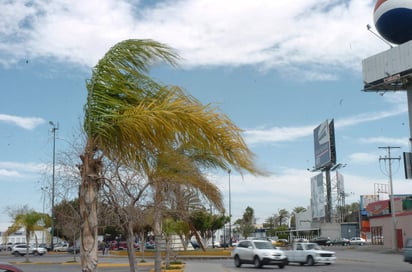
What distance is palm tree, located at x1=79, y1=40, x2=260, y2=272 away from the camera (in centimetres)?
442

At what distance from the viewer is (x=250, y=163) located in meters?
4.25

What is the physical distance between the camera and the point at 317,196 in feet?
288

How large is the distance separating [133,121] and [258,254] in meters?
27.9

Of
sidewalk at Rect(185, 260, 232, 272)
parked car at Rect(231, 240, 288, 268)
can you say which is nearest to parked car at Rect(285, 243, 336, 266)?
parked car at Rect(231, 240, 288, 268)

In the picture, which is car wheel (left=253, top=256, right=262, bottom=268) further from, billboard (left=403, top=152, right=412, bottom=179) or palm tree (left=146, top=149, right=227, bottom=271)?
billboard (left=403, top=152, right=412, bottom=179)

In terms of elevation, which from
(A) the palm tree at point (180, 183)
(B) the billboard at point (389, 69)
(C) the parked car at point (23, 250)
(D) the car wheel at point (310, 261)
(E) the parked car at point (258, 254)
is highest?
(B) the billboard at point (389, 69)

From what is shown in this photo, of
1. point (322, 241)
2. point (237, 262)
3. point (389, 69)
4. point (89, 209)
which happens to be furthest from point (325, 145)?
point (89, 209)

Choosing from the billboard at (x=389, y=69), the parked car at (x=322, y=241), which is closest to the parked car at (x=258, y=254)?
the billboard at (x=389, y=69)

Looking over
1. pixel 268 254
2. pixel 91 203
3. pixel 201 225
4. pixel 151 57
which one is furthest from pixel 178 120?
pixel 201 225

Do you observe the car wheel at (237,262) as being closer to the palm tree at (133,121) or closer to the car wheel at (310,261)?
the car wheel at (310,261)

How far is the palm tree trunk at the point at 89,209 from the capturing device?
4828 mm

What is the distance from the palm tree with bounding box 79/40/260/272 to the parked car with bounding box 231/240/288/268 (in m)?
27.0

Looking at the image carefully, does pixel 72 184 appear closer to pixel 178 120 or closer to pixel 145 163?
pixel 145 163

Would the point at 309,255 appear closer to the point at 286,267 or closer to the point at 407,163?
the point at 286,267
